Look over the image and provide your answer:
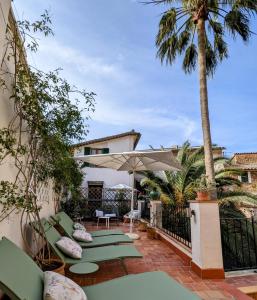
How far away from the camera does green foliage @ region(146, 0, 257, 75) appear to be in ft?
31.8

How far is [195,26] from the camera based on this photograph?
10.4 metres

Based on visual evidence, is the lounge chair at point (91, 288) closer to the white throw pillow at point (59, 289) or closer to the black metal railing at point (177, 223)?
the white throw pillow at point (59, 289)

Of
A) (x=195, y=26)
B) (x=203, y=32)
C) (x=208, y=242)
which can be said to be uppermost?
(x=195, y=26)

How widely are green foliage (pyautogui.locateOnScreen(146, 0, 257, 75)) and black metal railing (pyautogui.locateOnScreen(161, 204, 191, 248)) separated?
6460mm

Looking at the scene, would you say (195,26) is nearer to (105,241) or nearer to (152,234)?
(152,234)

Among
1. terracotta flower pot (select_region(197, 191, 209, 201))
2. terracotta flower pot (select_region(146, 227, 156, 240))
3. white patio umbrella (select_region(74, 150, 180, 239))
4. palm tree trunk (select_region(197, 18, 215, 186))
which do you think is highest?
palm tree trunk (select_region(197, 18, 215, 186))

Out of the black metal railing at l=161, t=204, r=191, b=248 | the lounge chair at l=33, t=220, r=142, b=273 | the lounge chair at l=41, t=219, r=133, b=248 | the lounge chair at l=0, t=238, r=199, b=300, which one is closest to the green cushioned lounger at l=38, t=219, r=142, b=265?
the lounge chair at l=33, t=220, r=142, b=273

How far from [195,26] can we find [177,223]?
25.5 feet

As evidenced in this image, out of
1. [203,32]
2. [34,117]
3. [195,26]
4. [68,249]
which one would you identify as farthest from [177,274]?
[195,26]

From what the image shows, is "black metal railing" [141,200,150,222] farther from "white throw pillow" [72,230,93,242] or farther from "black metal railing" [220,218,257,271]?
"white throw pillow" [72,230,93,242]

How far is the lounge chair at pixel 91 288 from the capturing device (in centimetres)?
228

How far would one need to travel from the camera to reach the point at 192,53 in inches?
452

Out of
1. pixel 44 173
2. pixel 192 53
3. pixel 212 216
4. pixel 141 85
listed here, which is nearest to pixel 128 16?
pixel 192 53

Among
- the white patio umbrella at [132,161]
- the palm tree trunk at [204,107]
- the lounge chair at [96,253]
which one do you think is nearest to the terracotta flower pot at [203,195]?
the lounge chair at [96,253]
